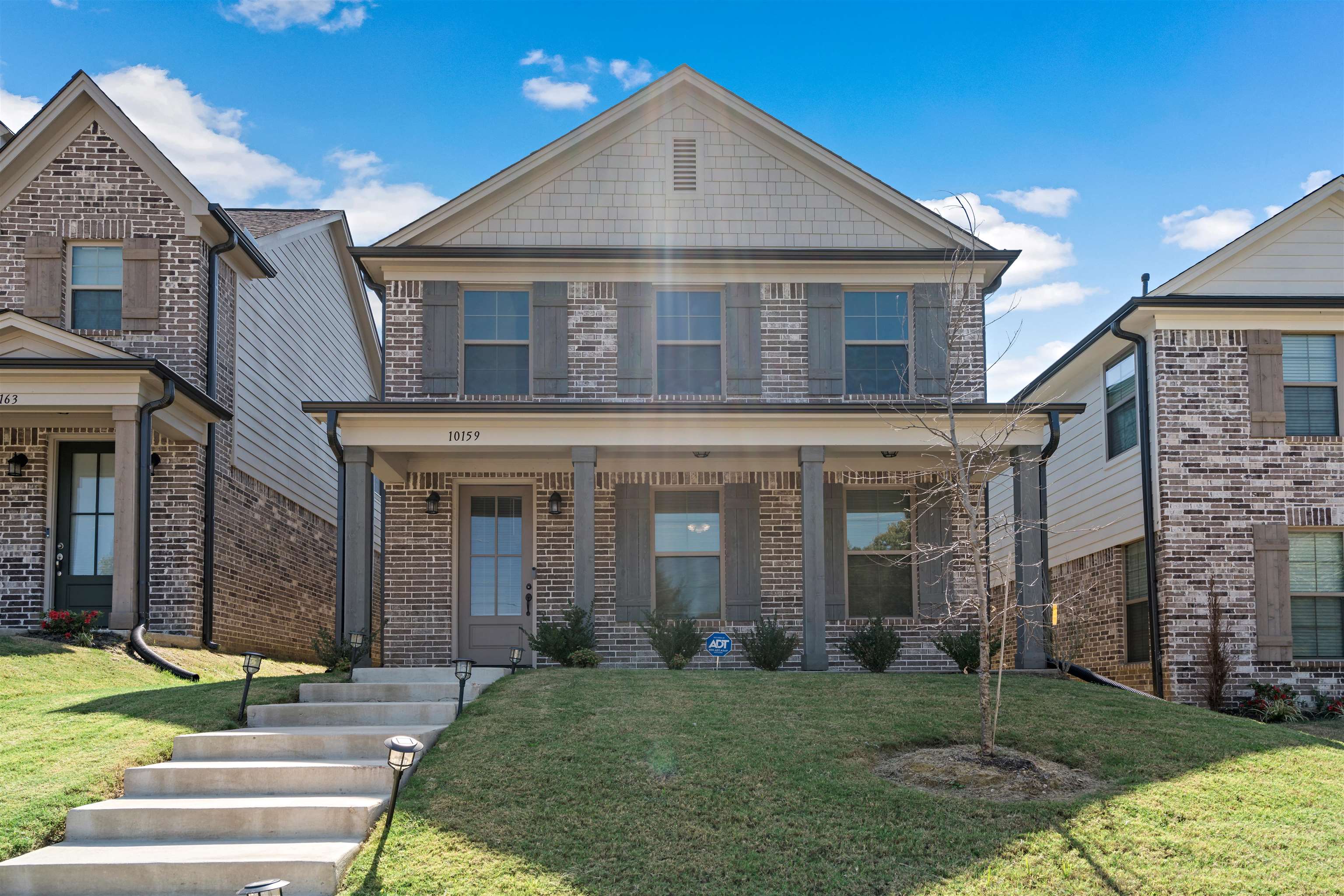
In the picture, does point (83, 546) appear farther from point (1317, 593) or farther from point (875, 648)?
point (1317, 593)

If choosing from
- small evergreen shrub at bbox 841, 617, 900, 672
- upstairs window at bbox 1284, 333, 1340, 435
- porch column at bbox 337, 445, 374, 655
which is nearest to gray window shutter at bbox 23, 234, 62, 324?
porch column at bbox 337, 445, 374, 655

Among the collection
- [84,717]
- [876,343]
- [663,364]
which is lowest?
[84,717]

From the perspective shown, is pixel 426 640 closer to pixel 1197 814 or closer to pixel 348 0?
pixel 348 0

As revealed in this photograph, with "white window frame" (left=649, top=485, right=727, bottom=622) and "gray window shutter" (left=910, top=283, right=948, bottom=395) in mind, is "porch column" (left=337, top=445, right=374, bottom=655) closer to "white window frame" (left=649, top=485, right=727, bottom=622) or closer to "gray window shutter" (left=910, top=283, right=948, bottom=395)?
"white window frame" (left=649, top=485, right=727, bottom=622)

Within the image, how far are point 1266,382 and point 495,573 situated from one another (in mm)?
9725

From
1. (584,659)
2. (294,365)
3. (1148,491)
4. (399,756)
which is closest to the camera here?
(399,756)

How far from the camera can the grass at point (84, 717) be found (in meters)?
7.65

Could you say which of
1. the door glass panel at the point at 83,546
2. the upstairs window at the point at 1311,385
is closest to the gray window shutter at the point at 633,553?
the door glass panel at the point at 83,546

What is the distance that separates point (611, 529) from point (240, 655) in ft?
17.0

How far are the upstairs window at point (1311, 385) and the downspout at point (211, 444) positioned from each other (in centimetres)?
1350

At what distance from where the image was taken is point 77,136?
1574 centimetres

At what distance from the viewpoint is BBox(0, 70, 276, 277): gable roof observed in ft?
50.5

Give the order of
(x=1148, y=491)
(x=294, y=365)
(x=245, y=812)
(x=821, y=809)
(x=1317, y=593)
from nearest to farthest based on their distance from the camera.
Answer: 1. (x=245, y=812)
2. (x=821, y=809)
3. (x=1317, y=593)
4. (x=1148, y=491)
5. (x=294, y=365)

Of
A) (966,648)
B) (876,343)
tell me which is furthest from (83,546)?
(966,648)
